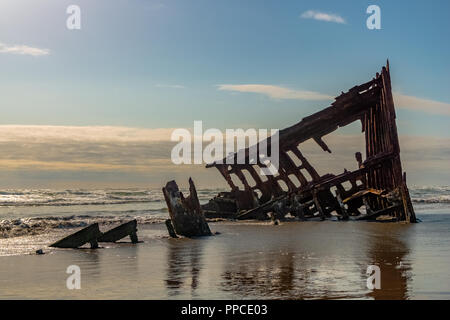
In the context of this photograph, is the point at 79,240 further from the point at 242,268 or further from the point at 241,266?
the point at 242,268

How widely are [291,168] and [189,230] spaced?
23.0 feet

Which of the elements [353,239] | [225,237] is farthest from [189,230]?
[353,239]

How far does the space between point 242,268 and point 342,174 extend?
35.3 feet

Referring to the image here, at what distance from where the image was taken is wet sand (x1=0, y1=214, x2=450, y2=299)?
6789mm

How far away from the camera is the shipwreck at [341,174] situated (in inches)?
703

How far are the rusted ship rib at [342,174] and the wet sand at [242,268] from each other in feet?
15.6

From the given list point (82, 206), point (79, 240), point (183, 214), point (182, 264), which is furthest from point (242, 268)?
point (82, 206)

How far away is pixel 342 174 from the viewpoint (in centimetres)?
1870

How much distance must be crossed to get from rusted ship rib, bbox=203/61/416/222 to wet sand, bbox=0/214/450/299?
187 inches
